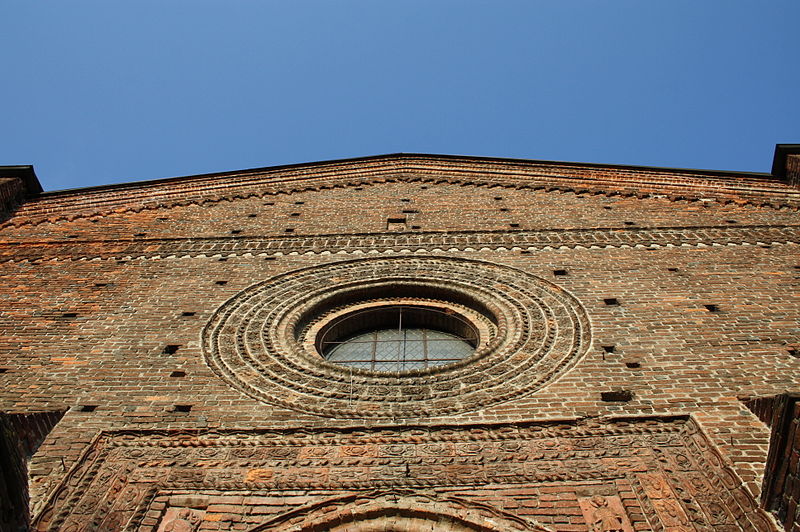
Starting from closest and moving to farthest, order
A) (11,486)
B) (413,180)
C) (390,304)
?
(11,486)
(390,304)
(413,180)

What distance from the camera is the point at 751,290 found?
841cm

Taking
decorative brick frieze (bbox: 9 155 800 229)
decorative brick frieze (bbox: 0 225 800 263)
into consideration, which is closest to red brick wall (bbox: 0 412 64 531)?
decorative brick frieze (bbox: 0 225 800 263)

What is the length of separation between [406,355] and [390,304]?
3.03 feet

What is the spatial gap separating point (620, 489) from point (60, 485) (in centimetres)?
420

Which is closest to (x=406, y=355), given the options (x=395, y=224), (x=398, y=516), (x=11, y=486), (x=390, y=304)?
(x=390, y=304)

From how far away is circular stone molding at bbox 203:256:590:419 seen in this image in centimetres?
664

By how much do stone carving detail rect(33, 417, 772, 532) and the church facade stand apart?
22 mm

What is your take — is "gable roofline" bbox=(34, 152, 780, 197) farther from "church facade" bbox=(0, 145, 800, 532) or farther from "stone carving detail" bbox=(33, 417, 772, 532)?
"stone carving detail" bbox=(33, 417, 772, 532)

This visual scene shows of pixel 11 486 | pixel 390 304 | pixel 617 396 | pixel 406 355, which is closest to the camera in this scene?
pixel 11 486

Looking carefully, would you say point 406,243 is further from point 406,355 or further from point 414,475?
point 414,475

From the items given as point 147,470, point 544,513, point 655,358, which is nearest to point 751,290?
point 655,358

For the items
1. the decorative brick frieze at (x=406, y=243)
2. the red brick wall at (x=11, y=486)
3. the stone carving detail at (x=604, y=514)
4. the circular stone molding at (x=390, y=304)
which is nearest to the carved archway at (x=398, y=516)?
the stone carving detail at (x=604, y=514)

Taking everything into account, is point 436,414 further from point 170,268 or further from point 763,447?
point 170,268

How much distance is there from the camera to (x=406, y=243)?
33.0 ft
